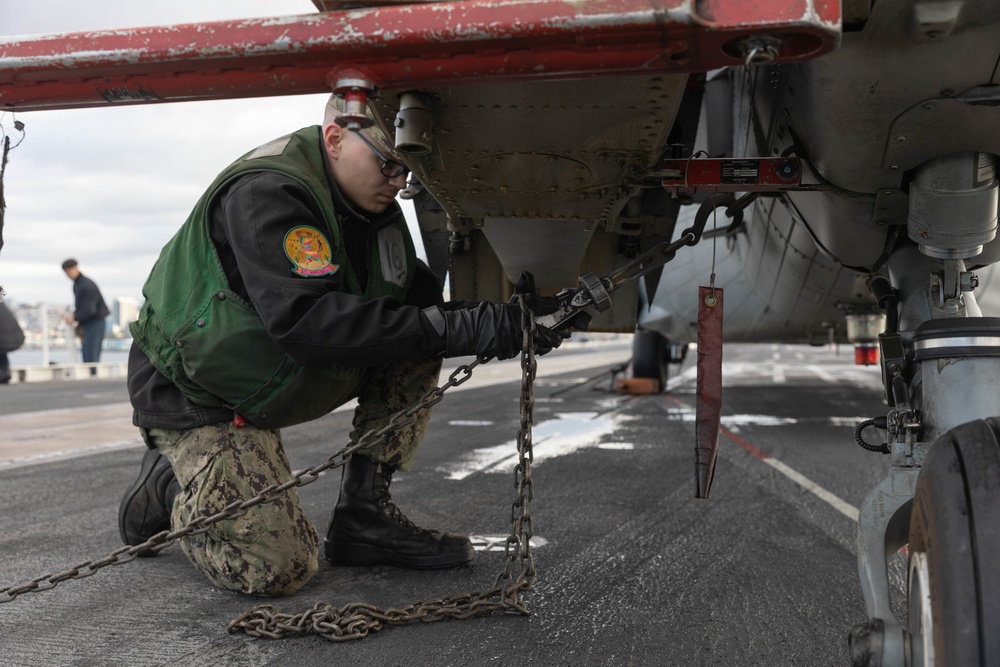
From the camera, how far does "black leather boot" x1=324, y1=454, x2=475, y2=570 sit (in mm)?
2604

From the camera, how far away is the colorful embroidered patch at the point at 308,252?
84.0 inches

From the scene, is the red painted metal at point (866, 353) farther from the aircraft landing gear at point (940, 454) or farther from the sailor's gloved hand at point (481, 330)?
the sailor's gloved hand at point (481, 330)

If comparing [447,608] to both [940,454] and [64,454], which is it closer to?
[940,454]

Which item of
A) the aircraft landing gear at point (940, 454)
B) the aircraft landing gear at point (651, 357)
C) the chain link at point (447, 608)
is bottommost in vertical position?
the aircraft landing gear at point (651, 357)

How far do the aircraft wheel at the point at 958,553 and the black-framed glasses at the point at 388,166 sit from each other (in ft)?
5.34

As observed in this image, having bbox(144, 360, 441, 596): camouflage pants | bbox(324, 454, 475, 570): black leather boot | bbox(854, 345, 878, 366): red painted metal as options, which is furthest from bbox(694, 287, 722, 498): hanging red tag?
bbox(854, 345, 878, 366): red painted metal

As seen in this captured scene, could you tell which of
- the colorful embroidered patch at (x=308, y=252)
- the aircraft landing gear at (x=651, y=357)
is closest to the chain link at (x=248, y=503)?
the colorful embroidered patch at (x=308, y=252)

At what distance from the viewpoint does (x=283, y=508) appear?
2.39 meters

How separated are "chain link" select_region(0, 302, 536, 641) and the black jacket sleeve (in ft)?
0.54

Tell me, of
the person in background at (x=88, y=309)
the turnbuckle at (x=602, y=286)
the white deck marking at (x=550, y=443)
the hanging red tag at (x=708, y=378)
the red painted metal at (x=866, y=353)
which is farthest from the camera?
the person in background at (x=88, y=309)

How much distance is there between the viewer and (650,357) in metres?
9.61

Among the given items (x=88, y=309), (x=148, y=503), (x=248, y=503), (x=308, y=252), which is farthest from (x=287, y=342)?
(x=88, y=309)

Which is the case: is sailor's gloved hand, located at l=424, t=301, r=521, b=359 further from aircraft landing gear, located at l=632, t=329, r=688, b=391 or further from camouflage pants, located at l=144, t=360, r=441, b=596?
aircraft landing gear, located at l=632, t=329, r=688, b=391

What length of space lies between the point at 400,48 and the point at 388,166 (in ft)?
3.89
